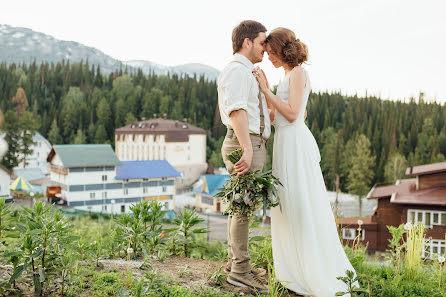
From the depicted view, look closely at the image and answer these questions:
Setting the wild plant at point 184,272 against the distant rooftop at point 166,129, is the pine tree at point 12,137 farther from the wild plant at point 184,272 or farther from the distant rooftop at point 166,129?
the wild plant at point 184,272

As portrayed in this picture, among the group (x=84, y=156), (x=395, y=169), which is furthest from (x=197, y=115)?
(x=395, y=169)

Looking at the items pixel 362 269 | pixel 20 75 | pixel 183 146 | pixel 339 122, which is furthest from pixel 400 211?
pixel 20 75

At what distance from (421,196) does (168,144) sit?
46.9m

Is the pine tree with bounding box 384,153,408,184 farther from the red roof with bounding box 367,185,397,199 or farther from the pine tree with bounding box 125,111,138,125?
the pine tree with bounding box 125,111,138,125

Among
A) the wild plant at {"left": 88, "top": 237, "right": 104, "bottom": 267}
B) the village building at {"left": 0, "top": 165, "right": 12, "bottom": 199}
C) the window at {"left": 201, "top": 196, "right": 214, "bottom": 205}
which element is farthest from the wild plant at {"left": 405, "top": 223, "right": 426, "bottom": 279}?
the window at {"left": 201, "top": 196, "right": 214, "bottom": 205}

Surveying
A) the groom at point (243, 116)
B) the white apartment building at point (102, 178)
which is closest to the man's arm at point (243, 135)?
the groom at point (243, 116)

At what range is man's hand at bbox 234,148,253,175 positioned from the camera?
286 cm

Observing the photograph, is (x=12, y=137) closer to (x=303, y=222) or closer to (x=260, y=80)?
(x=260, y=80)

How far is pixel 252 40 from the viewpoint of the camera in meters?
2.98

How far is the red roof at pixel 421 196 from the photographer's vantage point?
761 inches

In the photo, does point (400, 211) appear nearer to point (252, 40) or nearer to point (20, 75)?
point (252, 40)

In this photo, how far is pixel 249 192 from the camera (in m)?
2.90

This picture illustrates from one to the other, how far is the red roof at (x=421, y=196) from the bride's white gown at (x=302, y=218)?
17998 mm

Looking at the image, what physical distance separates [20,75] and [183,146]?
143 feet
